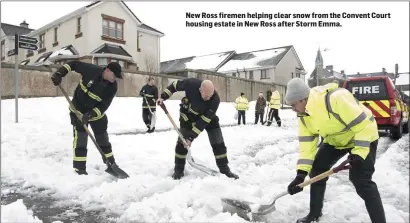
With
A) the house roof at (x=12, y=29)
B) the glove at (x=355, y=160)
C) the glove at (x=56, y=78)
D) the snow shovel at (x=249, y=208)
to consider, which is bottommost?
the snow shovel at (x=249, y=208)

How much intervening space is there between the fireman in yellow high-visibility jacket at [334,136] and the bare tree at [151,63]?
25.7 meters

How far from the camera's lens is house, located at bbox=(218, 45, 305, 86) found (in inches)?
1559

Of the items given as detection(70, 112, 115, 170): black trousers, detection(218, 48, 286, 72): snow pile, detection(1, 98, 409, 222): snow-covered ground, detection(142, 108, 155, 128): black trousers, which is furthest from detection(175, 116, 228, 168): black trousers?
detection(218, 48, 286, 72): snow pile

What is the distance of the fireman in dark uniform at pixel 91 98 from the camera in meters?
4.76

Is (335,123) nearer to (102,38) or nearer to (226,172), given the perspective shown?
(226,172)

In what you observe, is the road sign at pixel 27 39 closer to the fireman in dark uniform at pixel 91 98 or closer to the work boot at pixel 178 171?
the fireman in dark uniform at pixel 91 98

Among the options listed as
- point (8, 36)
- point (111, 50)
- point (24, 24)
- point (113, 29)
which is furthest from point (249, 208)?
point (24, 24)

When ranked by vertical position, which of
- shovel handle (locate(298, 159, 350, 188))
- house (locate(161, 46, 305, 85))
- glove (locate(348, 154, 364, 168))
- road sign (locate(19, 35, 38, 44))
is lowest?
shovel handle (locate(298, 159, 350, 188))

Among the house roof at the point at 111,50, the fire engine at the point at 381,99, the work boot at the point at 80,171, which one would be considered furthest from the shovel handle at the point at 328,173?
the house roof at the point at 111,50

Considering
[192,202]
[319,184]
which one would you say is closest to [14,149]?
[192,202]

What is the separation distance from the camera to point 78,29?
2502 cm

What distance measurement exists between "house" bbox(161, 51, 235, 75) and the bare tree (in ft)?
42.1

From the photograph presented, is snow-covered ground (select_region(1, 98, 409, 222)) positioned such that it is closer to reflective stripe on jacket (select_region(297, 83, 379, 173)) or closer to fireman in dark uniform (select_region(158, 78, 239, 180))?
fireman in dark uniform (select_region(158, 78, 239, 180))

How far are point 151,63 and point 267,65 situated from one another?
15872mm
